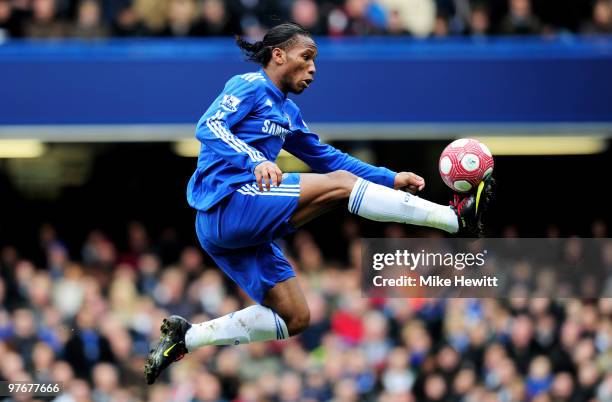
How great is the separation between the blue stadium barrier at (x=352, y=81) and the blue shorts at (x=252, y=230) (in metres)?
4.61

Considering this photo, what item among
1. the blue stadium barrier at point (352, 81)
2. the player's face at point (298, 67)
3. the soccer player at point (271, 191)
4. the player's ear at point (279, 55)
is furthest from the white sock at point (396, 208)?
the blue stadium barrier at point (352, 81)

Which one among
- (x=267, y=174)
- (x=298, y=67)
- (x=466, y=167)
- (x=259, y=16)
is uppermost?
(x=298, y=67)

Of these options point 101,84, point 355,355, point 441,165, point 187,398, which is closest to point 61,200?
point 101,84

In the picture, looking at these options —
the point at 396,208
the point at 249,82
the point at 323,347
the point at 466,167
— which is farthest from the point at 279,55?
the point at 323,347

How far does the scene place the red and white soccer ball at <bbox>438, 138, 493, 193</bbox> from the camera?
6.42 metres

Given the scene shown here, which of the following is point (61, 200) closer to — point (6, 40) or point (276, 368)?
point (6, 40)

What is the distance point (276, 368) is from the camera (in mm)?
10898

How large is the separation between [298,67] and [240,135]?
0.53 meters

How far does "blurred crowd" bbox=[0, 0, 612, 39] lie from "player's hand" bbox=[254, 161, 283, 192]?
5433 millimetres

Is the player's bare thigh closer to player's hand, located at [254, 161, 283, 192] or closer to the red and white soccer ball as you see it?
player's hand, located at [254, 161, 283, 192]

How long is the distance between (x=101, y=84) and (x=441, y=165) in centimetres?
547

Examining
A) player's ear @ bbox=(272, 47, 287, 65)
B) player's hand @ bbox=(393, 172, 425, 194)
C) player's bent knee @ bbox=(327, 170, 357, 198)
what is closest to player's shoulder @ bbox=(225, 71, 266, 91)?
player's ear @ bbox=(272, 47, 287, 65)

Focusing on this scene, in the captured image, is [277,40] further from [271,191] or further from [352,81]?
[352,81]

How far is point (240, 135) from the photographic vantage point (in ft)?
20.9
